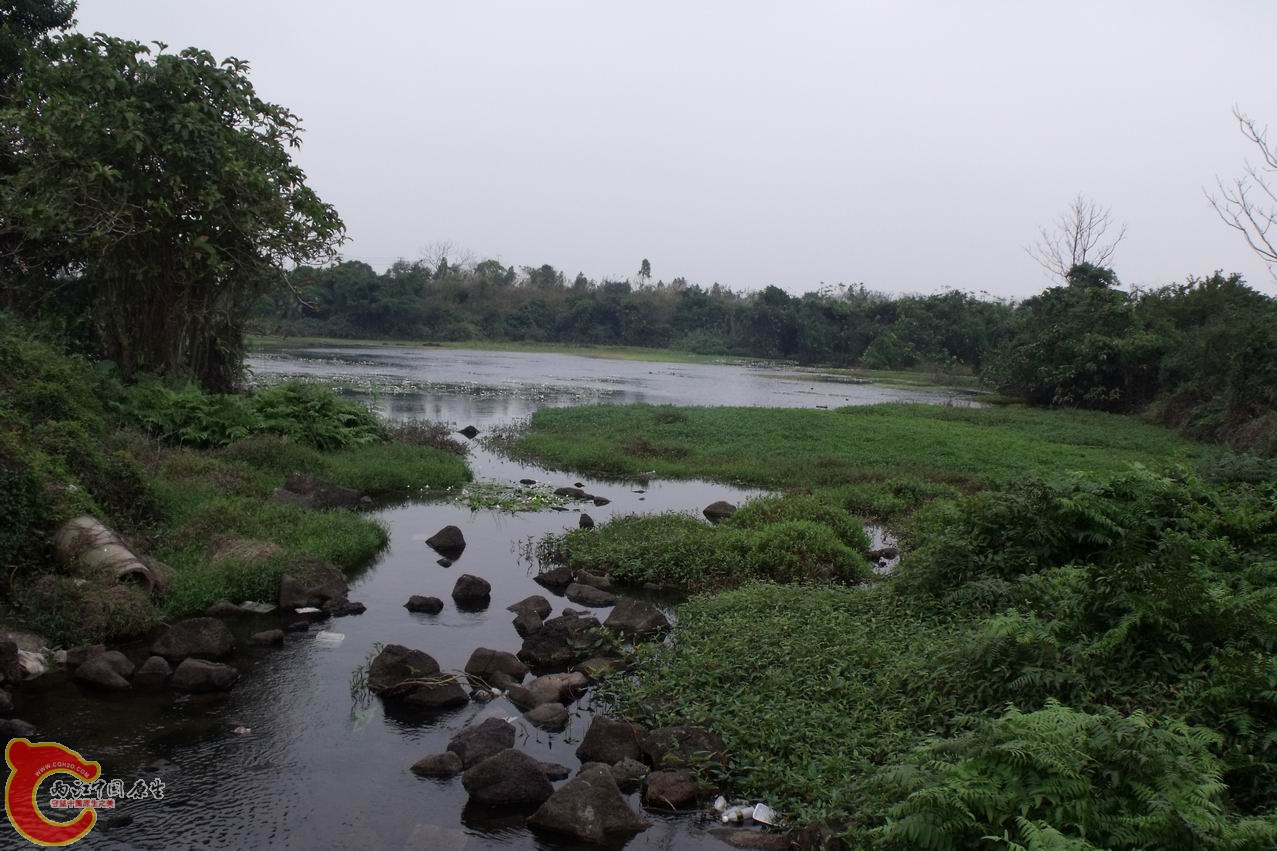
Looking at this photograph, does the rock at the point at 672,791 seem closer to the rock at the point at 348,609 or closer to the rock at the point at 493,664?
the rock at the point at 493,664

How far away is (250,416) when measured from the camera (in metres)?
17.8

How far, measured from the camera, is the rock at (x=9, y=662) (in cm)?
763

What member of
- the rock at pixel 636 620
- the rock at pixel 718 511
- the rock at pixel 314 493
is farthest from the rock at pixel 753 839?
the rock at pixel 314 493

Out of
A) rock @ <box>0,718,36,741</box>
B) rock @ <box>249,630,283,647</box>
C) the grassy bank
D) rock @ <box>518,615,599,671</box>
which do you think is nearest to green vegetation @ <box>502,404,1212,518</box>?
the grassy bank

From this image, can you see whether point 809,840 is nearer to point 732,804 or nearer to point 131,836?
point 732,804

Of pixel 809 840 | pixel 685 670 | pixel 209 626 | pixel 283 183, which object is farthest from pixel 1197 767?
pixel 283 183

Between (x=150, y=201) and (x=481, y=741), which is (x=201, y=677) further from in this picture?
(x=150, y=201)

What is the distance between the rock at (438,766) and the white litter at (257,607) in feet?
12.8

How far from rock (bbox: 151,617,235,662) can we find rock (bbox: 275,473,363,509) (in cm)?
541

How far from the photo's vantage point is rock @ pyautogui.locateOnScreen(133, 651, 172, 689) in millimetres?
7871

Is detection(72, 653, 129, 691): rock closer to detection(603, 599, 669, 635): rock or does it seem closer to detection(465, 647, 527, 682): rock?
detection(465, 647, 527, 682): rock

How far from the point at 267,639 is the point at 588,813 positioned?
4458 mm

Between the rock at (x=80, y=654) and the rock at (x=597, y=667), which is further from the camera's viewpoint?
the rock at (x=597, y=667)

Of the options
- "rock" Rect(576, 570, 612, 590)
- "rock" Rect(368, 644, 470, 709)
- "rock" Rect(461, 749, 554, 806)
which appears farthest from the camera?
"rock" Rect(576, 570, 612, 590)
